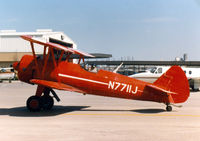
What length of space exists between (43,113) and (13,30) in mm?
71974

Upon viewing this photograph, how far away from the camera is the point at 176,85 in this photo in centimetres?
959

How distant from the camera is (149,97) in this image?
972cm

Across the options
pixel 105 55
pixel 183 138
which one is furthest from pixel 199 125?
pixel 105 55

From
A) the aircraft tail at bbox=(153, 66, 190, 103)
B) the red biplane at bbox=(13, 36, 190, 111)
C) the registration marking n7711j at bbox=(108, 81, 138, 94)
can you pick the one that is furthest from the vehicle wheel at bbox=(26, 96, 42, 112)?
the aircraft tail at bbox=(153, 66, 190, 103)

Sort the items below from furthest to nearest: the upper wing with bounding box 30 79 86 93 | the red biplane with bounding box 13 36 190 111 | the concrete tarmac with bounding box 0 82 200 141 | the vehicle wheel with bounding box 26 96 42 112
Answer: the vehicle wheel with bounding box 26 96 42 112 < the red biplane with bounding box 13 36 190 111 < the upper wing with bounding box 30 79 86 93 < the concrete tarmac with bounding box 0 82 200 141

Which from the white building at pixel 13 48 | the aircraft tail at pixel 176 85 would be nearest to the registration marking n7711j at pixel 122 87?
the aircraft tail at pixel 176 85

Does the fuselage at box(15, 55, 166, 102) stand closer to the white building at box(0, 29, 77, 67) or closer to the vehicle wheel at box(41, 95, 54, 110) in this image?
the vehicle wheel at box(41, 95, 54, 110)

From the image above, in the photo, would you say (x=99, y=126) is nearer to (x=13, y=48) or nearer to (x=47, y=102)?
(x=47, y=102)

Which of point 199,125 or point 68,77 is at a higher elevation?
point 68,77

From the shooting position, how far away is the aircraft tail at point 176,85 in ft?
31.0

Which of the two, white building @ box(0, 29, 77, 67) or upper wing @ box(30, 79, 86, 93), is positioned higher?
white building @ box(0, 29, 77, 67)

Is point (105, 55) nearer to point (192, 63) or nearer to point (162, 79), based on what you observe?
point (192, 63)

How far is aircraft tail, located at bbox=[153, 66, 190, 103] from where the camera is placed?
9453mm

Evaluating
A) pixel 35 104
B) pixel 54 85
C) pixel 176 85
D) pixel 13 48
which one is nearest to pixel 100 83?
pixel 54 85
